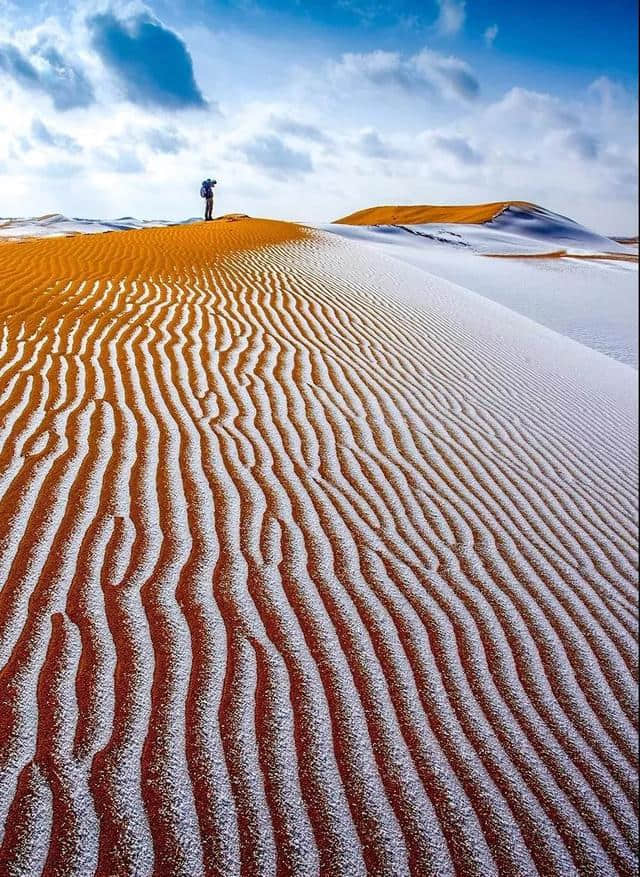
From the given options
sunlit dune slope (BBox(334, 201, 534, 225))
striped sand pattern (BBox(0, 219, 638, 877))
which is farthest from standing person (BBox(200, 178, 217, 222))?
sunlit dune slope (BBox(334, 201, 534, 225))

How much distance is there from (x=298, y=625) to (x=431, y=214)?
53270 millimetres

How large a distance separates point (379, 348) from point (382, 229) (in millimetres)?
29139

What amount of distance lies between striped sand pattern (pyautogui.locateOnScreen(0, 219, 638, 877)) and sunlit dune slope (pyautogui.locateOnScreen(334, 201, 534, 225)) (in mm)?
45015

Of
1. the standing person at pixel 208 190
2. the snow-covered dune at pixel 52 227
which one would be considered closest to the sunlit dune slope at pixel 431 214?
the snow-covered dune at pixel 52 227

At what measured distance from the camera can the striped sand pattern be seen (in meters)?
2.03

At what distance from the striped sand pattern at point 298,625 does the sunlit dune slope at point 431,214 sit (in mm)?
45015

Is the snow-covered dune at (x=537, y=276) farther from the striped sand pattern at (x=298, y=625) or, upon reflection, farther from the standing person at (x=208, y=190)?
the striped sand pattern at (x=298, y=625)

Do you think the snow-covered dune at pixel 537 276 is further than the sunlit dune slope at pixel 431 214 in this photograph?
No

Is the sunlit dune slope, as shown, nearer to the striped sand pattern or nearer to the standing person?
the standing person

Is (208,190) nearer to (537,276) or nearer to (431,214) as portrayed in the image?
(537,276)

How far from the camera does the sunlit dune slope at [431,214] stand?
48312 millimetres

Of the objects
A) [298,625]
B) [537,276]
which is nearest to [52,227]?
[537,276]

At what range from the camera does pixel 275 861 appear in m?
1.90

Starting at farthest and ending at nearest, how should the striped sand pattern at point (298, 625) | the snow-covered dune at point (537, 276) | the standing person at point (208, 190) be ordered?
the standing person at point (208, 190), the snow-covered dune at point (537, 276), the striped sand pattern at point (298, 625)
